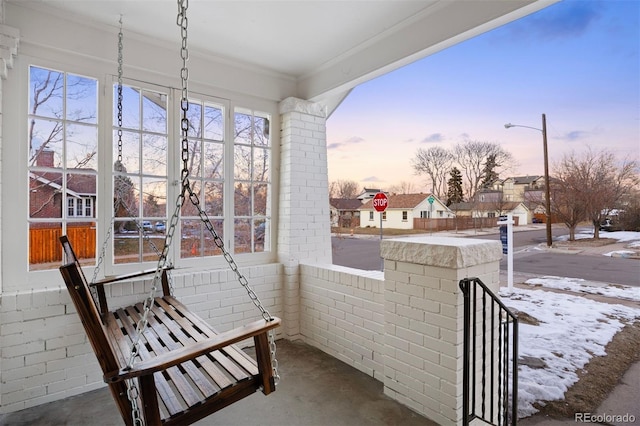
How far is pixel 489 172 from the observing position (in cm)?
273

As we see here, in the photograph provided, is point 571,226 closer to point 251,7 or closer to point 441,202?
point 441,202

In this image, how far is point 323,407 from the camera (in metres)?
2.33

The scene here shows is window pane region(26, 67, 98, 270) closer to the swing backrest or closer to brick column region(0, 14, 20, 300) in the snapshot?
brick column region(0, 14, 20, 300)

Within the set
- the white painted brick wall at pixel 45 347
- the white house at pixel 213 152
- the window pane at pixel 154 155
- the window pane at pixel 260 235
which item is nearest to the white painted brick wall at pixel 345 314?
the white house at pixel 213 152

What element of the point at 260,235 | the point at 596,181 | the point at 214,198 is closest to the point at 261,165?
the point at 214,198

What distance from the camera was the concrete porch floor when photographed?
2174mm

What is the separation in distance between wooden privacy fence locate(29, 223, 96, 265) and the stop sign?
2.60 m

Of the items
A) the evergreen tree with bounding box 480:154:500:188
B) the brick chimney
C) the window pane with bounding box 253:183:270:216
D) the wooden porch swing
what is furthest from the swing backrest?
the evergreen tree with bounding box 480:154:500:188

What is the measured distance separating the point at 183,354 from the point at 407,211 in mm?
2486

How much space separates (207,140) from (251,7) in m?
1.29

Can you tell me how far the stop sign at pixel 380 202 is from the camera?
11.6ft

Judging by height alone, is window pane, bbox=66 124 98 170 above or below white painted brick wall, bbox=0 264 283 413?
above

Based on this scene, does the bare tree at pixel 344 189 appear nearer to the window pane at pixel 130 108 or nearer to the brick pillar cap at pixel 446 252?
the brick pillar cap at pixel 446 252

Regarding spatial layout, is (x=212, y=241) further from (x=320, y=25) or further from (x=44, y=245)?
(x=320, y=25)
